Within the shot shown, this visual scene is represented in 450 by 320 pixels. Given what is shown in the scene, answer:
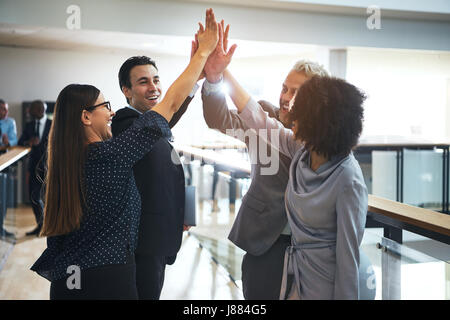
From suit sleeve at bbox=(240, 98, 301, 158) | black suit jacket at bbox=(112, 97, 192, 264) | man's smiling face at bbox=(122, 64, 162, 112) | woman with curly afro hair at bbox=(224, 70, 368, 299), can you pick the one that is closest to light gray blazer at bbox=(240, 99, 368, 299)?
woman with curly afro hair at bbox=(224, 70, 368, 299)

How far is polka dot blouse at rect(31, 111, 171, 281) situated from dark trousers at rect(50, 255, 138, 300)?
0.8 inches

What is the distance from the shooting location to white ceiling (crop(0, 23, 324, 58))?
6.45 m

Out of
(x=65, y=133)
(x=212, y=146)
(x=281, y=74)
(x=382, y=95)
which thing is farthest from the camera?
(x=281, y=74)

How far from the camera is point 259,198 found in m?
1.38

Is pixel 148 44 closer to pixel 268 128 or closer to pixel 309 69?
pixel 309 69

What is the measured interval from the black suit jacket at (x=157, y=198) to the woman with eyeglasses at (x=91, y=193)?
203mm

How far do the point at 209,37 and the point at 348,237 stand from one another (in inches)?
29.5

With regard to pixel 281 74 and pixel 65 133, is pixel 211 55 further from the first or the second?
pixel 281 74

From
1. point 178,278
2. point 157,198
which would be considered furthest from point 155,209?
point 178,278

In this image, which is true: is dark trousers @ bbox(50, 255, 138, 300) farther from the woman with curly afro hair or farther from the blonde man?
the woman with curly afro hair

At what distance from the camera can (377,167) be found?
277 inches

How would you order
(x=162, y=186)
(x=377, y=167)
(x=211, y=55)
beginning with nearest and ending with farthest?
(x=211, y=55)
(x=162, y=186)
(x=377, y=167)
